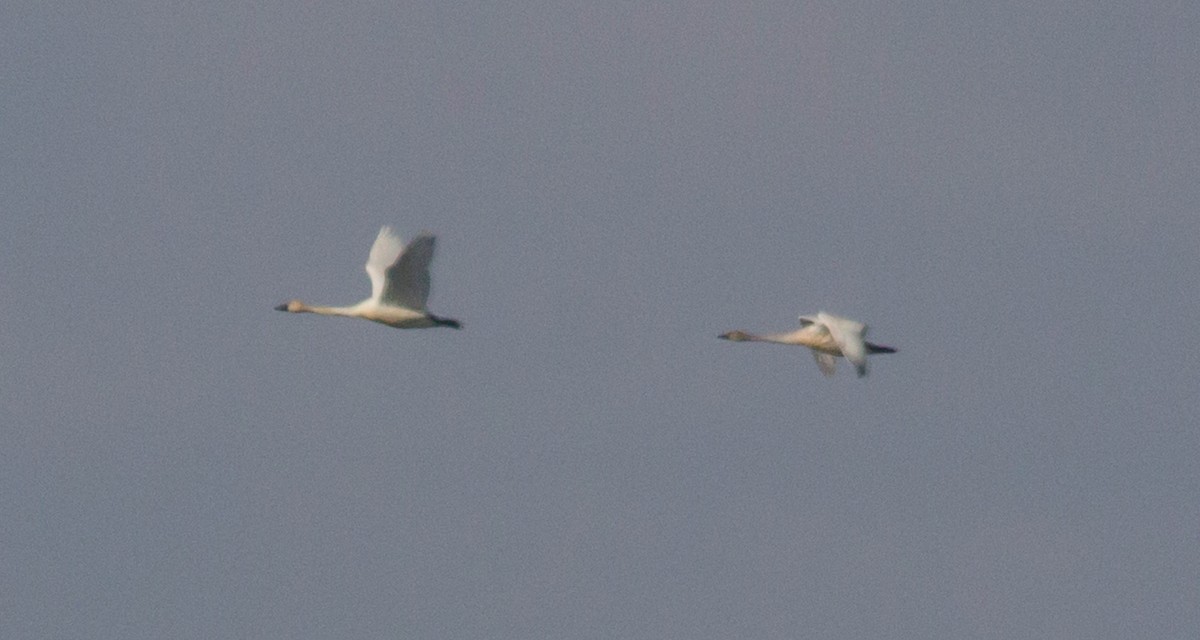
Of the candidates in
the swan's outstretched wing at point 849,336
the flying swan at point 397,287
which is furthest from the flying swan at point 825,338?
the flying swan at point 397,287

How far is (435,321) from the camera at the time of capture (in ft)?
209

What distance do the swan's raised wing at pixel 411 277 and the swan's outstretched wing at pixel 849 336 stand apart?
7715 mm

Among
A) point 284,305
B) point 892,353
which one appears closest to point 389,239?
point 284,305

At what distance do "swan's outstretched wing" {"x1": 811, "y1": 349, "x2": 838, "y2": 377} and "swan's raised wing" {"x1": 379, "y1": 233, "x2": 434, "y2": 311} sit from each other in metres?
10.5

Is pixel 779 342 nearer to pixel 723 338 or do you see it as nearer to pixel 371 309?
pixel 723 338

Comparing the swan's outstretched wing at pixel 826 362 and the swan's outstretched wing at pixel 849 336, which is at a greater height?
the swan's outstretched wing at pixel 826 362

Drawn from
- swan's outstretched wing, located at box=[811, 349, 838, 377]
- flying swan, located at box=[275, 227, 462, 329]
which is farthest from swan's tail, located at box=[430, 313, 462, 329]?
swan's outstretched wing, located at box=[811, 349, 838, 377]

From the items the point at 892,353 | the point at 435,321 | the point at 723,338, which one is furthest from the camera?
the point at 723,338

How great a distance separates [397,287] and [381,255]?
181cm

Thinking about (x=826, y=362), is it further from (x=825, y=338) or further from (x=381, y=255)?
(x=381, y=255)

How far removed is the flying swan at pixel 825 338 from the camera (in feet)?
208

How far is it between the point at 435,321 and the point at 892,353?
1073 cm

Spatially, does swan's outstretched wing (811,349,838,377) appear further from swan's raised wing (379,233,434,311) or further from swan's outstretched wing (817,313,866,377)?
swan's raised wing (379,233,434,311)

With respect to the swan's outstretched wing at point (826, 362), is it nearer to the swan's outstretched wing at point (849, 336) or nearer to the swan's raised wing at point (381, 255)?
the swan's outstretched wing at point (849, 336)
